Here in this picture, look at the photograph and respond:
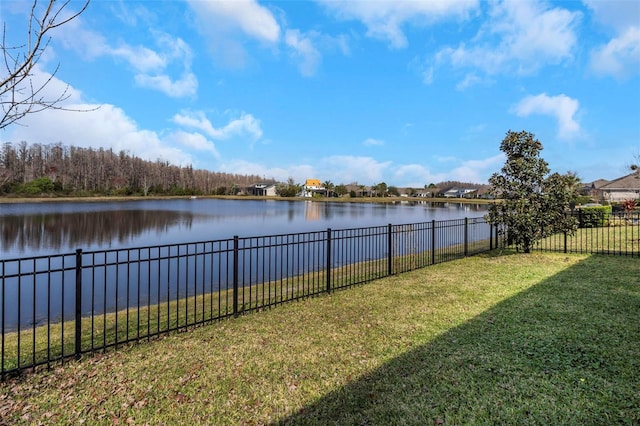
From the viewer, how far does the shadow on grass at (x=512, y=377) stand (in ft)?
10.0

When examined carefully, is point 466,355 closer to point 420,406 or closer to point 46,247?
point 420,406

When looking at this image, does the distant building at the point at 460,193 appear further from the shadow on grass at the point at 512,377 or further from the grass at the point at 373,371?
the shadow on grass at the point at 512,377

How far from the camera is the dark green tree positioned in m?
11.0

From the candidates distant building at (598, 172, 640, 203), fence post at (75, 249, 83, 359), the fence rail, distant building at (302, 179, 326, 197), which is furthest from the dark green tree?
distant building at (302, 179, 326, 197)

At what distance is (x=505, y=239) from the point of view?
12.1 metres

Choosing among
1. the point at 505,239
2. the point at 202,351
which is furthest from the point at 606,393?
the point at 505,239

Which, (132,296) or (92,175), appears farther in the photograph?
(92,175)

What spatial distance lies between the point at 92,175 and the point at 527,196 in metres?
116

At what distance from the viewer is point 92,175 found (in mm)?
99438

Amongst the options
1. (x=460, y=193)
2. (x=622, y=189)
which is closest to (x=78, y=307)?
(x=622, y=189)

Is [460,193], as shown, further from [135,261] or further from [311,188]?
[135,261]

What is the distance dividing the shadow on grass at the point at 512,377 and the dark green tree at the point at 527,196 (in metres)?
5.65

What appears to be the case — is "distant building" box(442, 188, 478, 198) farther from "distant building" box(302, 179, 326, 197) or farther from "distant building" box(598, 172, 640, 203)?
"distant building" box(598, 172, 640, 203)

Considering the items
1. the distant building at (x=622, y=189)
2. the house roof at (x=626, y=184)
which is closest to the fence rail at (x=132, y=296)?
the distant building at (x=622, y=189)
